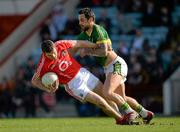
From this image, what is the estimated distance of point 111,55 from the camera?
51.5ft

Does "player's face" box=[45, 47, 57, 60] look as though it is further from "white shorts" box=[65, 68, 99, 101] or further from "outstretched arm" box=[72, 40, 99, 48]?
"white shorts" box=[65, 68, 99, 101]

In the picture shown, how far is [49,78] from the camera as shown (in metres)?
15.0

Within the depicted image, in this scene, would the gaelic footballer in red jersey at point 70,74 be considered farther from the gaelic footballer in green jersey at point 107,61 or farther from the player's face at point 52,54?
the gaelic footballer in green jersey at point 107,61

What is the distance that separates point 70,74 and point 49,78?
483 mm

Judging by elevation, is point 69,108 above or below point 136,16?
below

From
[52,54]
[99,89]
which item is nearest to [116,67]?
[99,89]

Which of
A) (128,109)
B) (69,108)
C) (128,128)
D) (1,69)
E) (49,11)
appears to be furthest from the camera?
(49,11)

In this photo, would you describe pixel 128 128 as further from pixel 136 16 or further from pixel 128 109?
pixel 136 16

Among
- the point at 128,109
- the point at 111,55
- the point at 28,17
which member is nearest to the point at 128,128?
the point at 128,109

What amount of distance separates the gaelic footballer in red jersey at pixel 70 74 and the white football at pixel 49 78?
8 centimetres

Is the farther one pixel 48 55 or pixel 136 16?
pixel 136 16

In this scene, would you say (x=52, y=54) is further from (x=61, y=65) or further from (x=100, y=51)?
(x=100, y=51)

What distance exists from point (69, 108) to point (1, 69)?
3323mm

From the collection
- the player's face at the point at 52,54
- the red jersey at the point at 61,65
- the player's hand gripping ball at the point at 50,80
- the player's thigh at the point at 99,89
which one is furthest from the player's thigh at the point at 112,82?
the player's face at the point at 52,54
